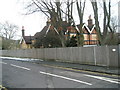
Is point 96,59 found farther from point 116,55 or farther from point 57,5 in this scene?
point 57,5

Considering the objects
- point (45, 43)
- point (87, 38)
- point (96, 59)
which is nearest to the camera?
point (96, 59)

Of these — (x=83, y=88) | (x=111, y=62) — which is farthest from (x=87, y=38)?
(x=83, y=88)

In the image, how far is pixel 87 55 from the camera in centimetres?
1597

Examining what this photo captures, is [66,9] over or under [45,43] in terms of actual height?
over

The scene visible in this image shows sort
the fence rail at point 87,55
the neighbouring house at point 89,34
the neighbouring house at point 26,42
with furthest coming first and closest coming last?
the neighbouring house at point 26,42
the neighbouring house at point 89,34
the fence rail at point 87,55

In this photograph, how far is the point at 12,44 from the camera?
5447 centimetres

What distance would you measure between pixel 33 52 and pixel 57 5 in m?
10.1

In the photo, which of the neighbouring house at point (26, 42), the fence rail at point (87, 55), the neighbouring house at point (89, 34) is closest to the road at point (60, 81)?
the fence rail at point (87, 55)

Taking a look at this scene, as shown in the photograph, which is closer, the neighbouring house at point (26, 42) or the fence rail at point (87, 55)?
the fence rail at point (87, 55)

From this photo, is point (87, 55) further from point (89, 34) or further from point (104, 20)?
point (89, 34)

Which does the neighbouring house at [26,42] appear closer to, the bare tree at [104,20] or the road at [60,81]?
the bare tree at [104,20]

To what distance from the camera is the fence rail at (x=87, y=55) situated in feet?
43.5

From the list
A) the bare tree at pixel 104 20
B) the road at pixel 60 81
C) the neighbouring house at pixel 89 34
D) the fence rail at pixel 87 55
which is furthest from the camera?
the neighbouring house at pixel 89 34

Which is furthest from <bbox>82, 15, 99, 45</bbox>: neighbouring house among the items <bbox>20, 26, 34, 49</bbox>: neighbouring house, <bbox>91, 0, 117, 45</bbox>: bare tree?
<bbox>91, 0, 117, 45</bbox>: bare tree
